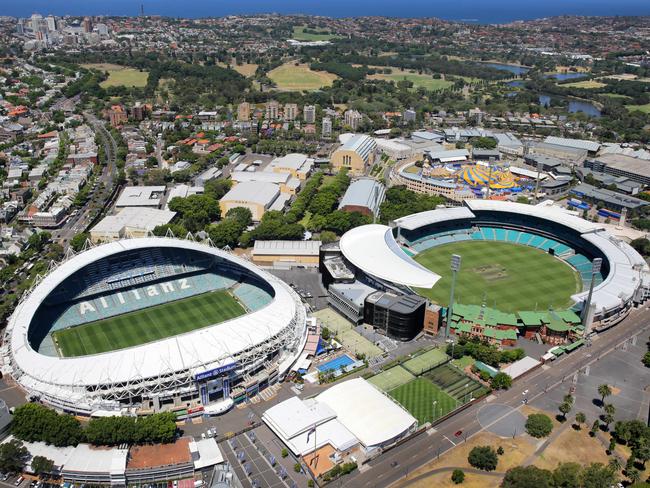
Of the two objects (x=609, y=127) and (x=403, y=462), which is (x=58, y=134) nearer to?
(x=403, y=462)

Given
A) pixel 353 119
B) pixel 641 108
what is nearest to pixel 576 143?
pixel 353 119

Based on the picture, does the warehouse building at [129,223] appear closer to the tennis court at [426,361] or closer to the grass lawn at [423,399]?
the tennis court at [426,361]

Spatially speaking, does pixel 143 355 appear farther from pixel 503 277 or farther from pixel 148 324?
pixel 503 277

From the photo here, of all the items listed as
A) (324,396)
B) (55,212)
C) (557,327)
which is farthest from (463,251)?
(55,212)

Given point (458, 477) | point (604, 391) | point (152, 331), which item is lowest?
point (152, 331)

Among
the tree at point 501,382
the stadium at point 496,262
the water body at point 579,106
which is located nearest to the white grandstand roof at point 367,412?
the tree at point 501,382

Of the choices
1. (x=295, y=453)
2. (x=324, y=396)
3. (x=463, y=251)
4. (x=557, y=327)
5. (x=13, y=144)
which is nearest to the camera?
(x=295, y=453)

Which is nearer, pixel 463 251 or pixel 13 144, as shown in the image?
pixel 463 251
